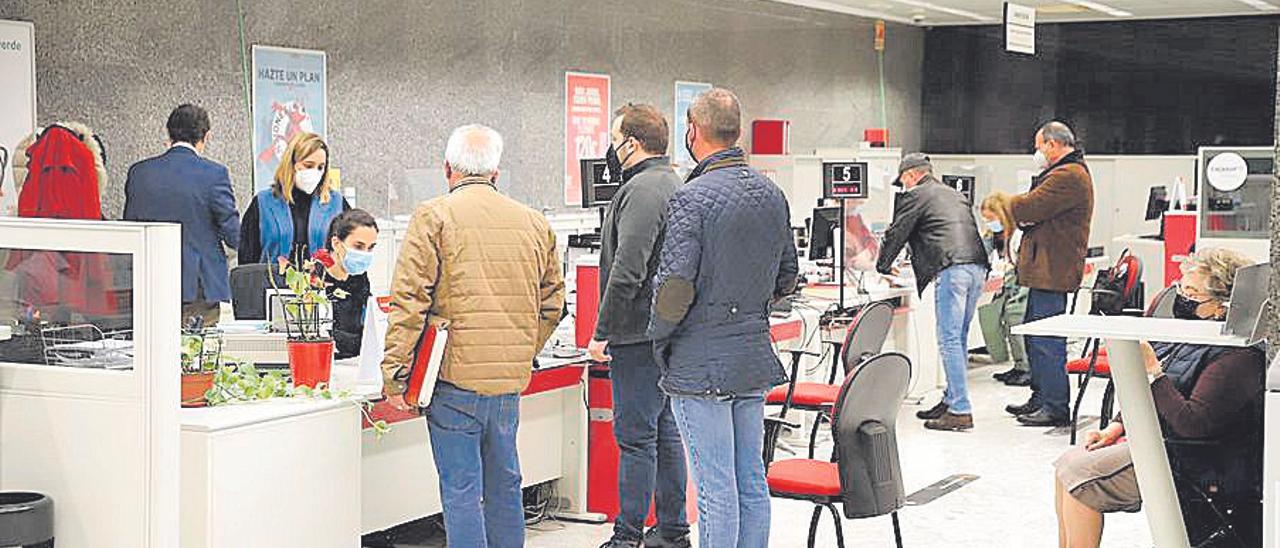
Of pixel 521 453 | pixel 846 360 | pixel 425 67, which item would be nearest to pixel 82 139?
pixel 521 453

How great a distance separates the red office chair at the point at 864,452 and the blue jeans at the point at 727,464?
0.19 meters

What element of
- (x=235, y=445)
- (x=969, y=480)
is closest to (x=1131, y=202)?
(x=969, y=480)

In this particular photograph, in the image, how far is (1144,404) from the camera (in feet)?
13.0

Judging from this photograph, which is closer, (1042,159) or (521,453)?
(521,453)

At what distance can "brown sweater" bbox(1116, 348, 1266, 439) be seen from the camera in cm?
427

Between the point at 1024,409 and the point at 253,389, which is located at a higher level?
the point at 253,389

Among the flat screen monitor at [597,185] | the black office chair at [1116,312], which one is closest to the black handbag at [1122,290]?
the black office chair at [1116,312]

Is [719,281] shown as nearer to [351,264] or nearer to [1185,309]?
[351,264]

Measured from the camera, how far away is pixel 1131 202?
46.7 feet

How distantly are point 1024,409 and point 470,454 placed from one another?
488cm

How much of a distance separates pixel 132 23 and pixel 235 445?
3.95m

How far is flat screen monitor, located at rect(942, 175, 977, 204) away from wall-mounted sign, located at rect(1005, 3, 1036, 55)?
101cm

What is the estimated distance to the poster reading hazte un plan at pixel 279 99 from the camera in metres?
8.43

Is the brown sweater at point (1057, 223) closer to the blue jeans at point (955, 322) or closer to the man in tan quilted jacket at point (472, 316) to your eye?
the blue jeans at point (955, 322)
